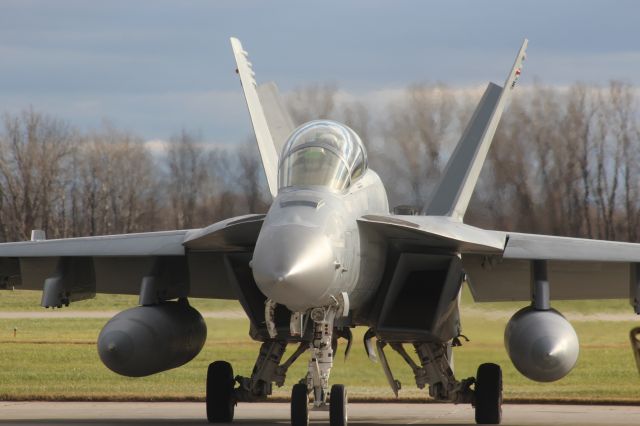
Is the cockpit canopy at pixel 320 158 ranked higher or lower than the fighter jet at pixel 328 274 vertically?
higher

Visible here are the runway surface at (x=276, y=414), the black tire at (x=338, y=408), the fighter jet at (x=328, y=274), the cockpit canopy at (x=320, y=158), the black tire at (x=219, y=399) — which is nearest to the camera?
the fighter jet at (x=328, y=274)

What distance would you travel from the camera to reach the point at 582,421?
41.6 ft

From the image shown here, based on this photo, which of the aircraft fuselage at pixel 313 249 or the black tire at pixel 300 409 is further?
the black tire at pixel 300 409

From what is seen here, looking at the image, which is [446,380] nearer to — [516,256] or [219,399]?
[516,256]

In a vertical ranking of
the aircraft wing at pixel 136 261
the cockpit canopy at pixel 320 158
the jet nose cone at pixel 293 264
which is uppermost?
the cockpit canopy at pixel 320 158

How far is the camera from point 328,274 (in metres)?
8.80

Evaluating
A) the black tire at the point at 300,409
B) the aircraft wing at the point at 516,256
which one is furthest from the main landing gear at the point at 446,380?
the black tire at the point at 300,409

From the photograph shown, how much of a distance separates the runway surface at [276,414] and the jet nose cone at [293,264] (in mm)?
4012

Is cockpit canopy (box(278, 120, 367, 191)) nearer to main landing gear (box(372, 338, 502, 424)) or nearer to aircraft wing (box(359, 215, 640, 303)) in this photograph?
aircraft wing (box(359, 215, 640, 303))

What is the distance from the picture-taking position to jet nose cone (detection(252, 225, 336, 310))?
27.6 ft

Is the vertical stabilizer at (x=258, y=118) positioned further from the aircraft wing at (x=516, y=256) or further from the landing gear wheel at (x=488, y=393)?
the landing gear wheel at (x=488, y=393)

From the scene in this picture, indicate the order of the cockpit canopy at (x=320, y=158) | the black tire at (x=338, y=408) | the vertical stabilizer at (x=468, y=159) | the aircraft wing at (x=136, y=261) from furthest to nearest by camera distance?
the vertical stabilizer at (x=468, y=159)
the aircraft wing at (x=136, y=261)
the cockpit canopy at (x=320, y=158)
the black tire at (x=338, y=408)

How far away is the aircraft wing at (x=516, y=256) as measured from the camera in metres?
10.4

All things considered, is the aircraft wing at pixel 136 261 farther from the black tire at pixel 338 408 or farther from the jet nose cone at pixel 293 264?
the black tire at pixel 338 408
